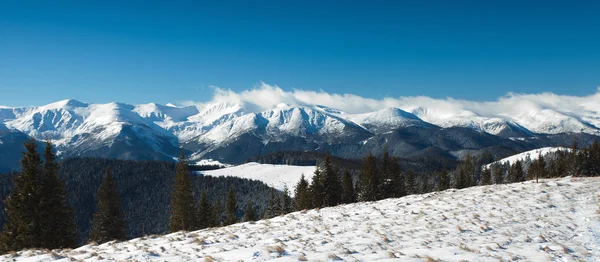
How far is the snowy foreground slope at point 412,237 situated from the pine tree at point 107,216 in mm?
34929

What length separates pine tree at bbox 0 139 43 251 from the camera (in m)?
25.8

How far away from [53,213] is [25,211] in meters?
1.85

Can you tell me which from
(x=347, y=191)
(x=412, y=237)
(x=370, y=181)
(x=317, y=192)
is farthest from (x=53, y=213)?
(x=347, y=191)

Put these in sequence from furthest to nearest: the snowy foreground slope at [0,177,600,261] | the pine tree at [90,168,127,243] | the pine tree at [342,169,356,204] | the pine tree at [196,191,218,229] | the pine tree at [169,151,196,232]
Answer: the pine tree at [342,169,356,204] < the pine tree at [196,191,218,229] < the pine tree at [169,151,196,232] < the pine tree at [90,168,127,243] < the snowy foreground slope at [0,177,600,261]

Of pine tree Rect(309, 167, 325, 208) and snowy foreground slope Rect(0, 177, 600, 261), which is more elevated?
snowy foreground slope Rect(0, 177, 600, 261)

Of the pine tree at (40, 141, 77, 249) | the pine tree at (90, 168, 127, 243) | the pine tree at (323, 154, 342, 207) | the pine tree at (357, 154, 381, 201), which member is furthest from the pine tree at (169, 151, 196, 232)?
the pine tree at (357, 154, 381, 201)

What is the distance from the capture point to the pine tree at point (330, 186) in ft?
192

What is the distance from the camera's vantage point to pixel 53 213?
2778 centimetres

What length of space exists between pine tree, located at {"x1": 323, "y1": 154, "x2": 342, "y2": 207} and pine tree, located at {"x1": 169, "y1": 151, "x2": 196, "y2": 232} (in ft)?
71.1

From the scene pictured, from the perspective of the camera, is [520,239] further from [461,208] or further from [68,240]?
[68,240]

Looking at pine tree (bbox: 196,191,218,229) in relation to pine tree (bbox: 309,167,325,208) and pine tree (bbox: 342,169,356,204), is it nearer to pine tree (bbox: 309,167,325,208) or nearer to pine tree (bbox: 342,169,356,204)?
pine tree (bbox: 309,167,325,208)

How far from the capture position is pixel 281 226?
17.7 m

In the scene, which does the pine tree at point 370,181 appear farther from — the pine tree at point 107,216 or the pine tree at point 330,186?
the pine tree at point 107,216

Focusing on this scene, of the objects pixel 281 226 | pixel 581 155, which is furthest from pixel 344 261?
pixel 581 155
